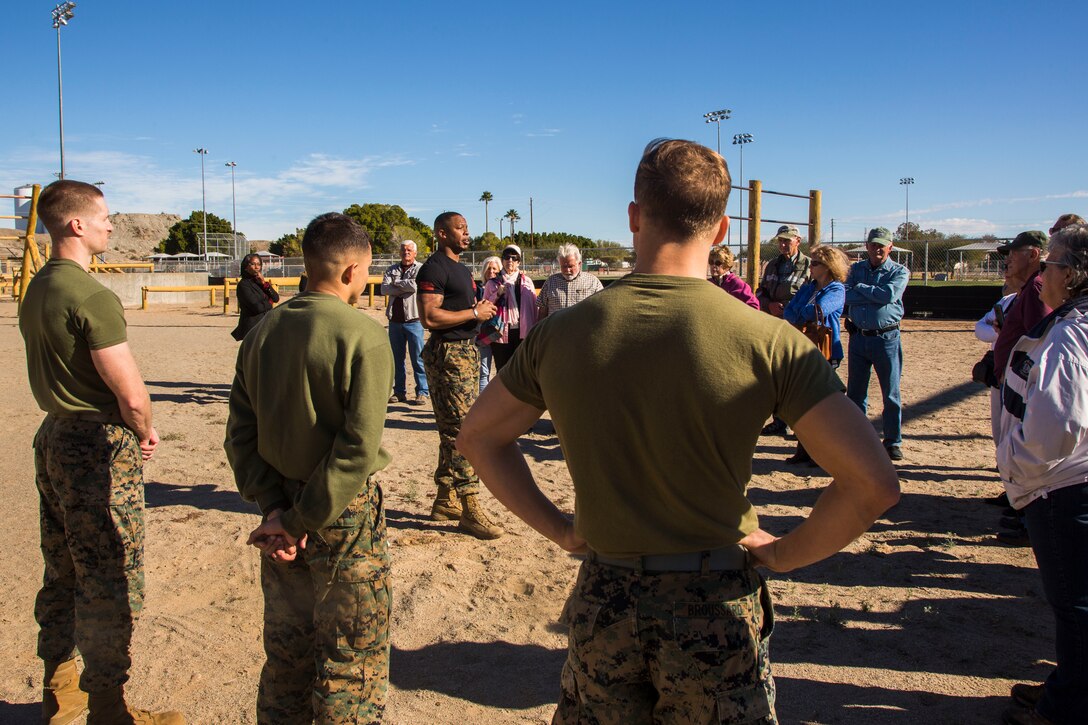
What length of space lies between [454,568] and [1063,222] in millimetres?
4200

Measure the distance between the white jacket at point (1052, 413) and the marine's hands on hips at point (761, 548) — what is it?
1.48 m

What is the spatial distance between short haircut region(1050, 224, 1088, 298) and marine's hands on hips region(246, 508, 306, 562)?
9.28 ft

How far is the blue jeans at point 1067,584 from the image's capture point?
8.71 feet

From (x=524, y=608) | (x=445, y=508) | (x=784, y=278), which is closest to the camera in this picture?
(x=524, y=608)

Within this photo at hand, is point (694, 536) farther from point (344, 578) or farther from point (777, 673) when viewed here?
point (777, 673)

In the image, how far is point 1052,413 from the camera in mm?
2580

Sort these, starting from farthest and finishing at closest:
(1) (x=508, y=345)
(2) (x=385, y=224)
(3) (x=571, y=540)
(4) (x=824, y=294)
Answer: (2) (x=385, y=224) < (1) (x=508, y=345) < (4) (x=824, y=294) < (3) (x=571, y=540)

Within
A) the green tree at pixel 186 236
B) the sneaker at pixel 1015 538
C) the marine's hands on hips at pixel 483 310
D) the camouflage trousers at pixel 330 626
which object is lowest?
the sneaker at pixel 1015 538

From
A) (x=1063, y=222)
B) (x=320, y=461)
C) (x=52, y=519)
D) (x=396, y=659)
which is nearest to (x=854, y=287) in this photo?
(x=1063, y=222)

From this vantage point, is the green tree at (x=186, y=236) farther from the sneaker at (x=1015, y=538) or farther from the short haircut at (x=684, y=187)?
the short haircut at (x=684, y=187)

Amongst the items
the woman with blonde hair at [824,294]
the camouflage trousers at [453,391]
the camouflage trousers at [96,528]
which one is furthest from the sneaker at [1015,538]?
the camouflage trousers at [96,528]

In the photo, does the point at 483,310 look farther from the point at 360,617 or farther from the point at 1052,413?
the point at 1052,413

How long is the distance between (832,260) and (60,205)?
5670 millimetres

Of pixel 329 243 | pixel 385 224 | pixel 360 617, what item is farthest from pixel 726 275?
pixel 385 224
